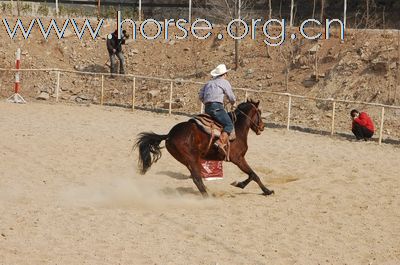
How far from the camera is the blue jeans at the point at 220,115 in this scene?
41.8ft

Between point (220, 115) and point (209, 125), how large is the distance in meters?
0.28

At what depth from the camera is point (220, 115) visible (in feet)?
41.8

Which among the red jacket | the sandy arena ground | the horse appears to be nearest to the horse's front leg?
the horse

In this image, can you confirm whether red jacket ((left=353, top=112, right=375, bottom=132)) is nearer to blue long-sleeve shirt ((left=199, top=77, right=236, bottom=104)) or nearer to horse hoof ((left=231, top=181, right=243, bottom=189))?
horse hoof ((left=231, top=181, right=243, bottom=189))

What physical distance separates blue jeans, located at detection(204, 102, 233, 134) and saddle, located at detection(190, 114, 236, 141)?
0.20 feet

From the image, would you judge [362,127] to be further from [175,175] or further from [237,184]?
[237,184]

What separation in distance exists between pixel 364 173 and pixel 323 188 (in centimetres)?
181

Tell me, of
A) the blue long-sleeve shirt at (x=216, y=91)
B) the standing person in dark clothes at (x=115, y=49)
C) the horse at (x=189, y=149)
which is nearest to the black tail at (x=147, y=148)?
the horse at (x=189, y=149)

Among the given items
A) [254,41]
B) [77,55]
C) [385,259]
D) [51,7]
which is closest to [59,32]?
[77,55]

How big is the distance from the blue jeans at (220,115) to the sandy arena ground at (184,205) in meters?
1.14

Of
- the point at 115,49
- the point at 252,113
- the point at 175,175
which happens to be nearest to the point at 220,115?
the point at 252,113

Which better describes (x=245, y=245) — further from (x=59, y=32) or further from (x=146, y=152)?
(x=59, y=32)

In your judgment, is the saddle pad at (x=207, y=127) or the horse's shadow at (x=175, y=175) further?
the horse's shadow at (x=175, y=175)

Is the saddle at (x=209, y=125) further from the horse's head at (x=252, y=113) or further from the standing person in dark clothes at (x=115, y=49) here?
the standing person in dark clothes at (x=115, y=49)
